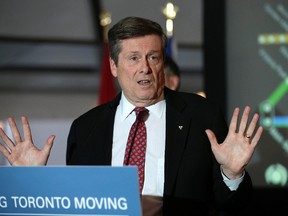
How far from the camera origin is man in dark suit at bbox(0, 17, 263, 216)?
6.40 ft

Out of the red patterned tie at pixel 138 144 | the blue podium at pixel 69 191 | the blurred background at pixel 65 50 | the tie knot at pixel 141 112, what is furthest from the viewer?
the blurred background at pixel 65 50

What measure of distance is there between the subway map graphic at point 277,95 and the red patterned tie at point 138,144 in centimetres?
158

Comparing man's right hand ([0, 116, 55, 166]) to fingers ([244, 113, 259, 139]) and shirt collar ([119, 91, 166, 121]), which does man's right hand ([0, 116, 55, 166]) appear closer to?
shirt collar ([119, 91, 166, 121])

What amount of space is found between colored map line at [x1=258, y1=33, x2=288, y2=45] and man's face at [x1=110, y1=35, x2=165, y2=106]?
5.40 ft

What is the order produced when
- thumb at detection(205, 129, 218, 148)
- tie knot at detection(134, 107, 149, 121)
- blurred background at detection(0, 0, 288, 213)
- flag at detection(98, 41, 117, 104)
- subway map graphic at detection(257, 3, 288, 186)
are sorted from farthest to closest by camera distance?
blurred background at detection(0, 0, 288, 213) → flag at detection(98, 41, 117, 104) → subway map graphic at detection(257, 3, 288, 186) → tie knot at detection(134, 107, 149, 121) → thumb at detection(205, 129, 218, 148)

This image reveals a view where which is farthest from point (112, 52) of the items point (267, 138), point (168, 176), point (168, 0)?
point (168, 0)

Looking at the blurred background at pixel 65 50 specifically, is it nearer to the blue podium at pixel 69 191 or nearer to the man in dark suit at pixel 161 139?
the man in dark suit at pixel 161 139

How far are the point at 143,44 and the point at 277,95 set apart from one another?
171 centimetres

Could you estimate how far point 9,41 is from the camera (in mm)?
7680

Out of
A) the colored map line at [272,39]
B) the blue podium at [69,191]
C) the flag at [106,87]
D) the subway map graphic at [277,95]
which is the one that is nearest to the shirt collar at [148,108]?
the blue podium at [69,191]

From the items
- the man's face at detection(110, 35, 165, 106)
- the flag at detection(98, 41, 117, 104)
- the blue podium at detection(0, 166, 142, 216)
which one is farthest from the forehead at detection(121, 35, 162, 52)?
the flag at detection(98, 41, 117, 104)

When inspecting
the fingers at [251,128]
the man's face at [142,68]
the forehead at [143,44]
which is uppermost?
the forehead at [143,44]

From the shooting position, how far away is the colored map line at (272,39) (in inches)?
Result: 142

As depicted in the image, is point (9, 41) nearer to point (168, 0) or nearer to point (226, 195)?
point (168, 0)
